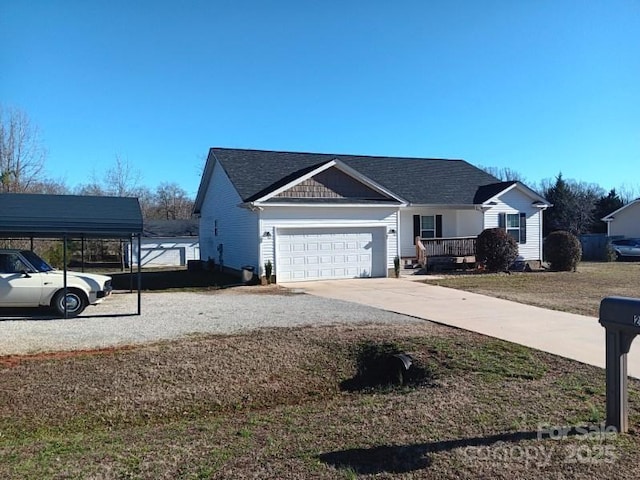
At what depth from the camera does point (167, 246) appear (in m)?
36.5

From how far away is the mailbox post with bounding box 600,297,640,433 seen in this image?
4.28m

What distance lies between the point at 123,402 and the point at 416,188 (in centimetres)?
2115

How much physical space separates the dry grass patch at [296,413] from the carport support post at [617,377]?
0.57 feet

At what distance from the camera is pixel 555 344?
8.42 m

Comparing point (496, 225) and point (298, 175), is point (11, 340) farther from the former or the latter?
point (496, 225)

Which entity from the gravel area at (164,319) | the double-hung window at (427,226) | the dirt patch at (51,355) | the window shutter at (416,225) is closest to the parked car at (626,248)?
the double-hung window at (427,226)

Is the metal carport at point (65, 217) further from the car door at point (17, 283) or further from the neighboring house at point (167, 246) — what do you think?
the neighboring house at point (167, 246)

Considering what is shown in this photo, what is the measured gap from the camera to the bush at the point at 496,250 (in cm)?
2295

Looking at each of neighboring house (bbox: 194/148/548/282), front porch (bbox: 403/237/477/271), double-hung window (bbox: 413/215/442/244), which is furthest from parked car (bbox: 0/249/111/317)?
double-hung window (bbox: 413/215/442/244)

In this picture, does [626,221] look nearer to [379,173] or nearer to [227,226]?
[379,173]

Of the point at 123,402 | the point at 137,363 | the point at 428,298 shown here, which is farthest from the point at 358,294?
the point at 123,402

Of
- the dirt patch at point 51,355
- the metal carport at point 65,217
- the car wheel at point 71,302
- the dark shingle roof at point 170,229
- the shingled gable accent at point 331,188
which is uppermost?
the shingled gable accent at point 331,188

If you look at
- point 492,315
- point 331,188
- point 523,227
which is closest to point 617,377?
point 492,315

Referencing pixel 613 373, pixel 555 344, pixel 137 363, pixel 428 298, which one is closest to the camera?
pixel 613 373
